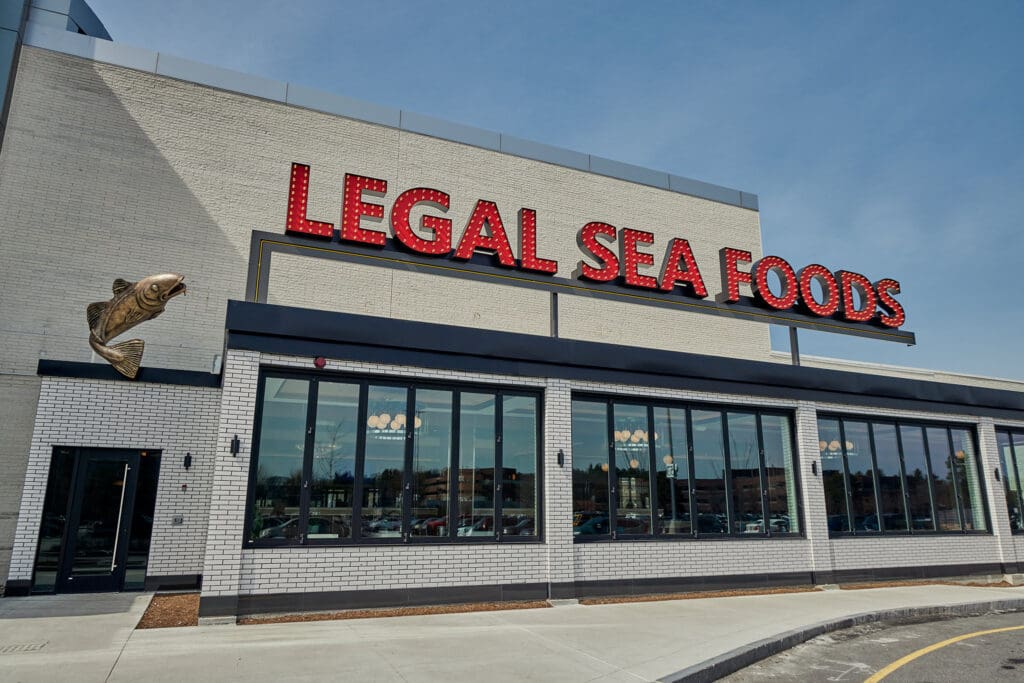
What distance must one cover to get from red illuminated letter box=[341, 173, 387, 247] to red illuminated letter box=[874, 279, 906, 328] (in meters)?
13.1

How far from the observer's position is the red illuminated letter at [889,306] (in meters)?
18.1

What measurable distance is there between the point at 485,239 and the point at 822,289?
9190 millimetres

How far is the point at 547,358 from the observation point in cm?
1241

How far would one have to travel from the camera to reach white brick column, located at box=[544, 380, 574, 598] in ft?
38.5

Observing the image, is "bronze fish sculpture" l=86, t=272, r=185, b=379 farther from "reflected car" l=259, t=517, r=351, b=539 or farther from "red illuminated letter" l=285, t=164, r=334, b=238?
"reflected car" l=259, t=517, r=351, b=539

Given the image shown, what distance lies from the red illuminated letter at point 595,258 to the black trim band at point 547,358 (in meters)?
2.53

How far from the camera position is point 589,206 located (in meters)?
21.8

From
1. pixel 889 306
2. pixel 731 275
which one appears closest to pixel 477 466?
pixel 731 275

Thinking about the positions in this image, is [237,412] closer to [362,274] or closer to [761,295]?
[362,274]

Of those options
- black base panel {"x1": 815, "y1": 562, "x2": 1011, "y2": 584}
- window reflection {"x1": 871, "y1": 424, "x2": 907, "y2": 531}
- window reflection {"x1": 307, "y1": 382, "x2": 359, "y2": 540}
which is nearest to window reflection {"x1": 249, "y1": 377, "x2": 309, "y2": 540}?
window reflection {"x1": 307, "y1": 382, "x2": 359, "y2": 540}

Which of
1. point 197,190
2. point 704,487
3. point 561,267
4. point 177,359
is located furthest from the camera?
point 561,267

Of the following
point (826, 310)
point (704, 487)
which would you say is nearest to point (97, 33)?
point (704, 487)

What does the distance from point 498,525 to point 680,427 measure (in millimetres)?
4368

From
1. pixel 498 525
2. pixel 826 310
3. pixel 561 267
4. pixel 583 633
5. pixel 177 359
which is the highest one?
pixel 561 267
